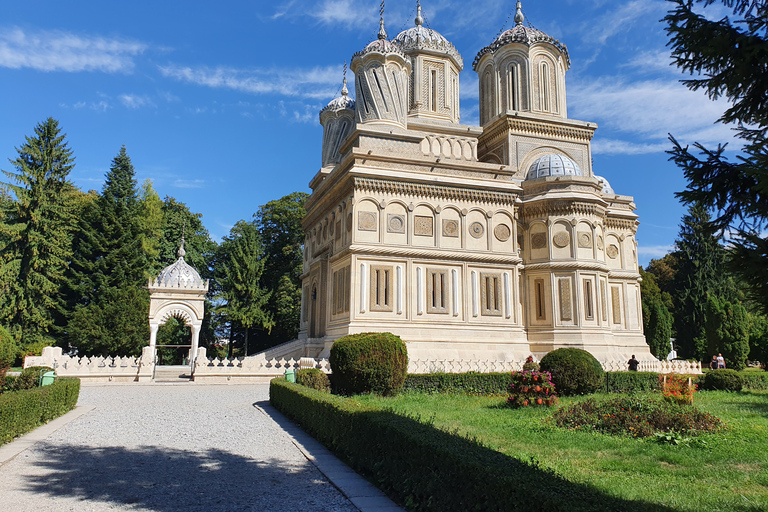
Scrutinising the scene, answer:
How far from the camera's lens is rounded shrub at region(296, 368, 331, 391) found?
12797 mm

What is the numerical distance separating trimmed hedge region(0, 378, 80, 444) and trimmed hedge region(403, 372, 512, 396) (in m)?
7.65

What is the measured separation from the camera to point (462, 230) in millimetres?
22125

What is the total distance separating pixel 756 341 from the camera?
98.2 ft

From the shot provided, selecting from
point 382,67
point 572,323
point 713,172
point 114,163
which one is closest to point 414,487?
point 713,172

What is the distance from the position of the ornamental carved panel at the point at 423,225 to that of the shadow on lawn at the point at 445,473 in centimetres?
1453

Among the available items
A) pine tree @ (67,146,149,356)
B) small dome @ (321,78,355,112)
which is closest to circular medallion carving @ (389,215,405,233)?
small dome @ (321,78,355,112)

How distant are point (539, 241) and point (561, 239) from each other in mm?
941

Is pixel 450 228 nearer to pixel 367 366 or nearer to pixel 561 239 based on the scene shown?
pixel 561 239

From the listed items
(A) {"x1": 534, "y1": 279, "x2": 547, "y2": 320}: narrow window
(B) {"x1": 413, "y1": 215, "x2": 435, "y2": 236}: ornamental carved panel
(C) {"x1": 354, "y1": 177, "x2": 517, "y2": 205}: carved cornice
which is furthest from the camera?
(A) {"x1": 534, "y1": 279, "x2": 547, "y2": 320}: narrow window

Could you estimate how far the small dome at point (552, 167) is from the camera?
25000mm

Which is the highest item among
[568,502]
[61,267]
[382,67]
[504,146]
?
[382,67]

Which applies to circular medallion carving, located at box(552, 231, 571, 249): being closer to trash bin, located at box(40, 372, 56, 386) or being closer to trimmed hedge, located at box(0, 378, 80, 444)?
trimmed hedge, located at box(0, 378, 80, 444)

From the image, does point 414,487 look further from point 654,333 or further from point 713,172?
point 654,333

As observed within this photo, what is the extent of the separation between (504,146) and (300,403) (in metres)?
21.0
